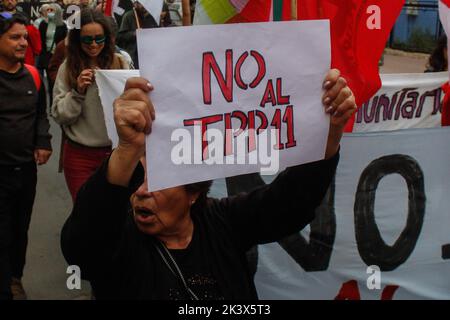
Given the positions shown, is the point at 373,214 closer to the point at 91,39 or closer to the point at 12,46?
the point at 91,39

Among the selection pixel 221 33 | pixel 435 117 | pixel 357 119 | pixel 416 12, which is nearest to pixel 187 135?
pixel 221 33

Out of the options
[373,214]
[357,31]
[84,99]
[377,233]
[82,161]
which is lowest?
[377,233]

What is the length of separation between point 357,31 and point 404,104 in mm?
1064

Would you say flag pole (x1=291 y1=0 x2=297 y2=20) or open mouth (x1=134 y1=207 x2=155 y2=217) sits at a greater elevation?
flag pole (x1=291 y1=0 x2=297 y2=20)

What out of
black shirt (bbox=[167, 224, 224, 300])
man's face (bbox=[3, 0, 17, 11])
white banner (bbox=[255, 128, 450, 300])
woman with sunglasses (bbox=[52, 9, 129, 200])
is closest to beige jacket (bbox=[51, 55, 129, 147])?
woman with sunglasses (bbox=[52, 9, 129, 200])

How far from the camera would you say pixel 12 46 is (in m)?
4.30

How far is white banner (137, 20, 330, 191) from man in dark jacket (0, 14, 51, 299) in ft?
8.14

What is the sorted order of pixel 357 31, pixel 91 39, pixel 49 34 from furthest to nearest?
1. pixel 49 34
2. pixel 91 39
3. pixel 357 31

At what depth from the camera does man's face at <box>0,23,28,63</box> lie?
429cm

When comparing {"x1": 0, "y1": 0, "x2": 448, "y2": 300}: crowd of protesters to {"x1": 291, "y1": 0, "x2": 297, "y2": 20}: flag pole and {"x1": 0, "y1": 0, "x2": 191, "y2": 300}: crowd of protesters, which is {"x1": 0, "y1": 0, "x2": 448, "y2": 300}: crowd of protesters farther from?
{"x1": 291, "y1": 0, "x2": 297, "y2": 20}: flag pole

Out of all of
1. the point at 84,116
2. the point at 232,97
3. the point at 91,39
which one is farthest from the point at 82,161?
the point at 232,97
